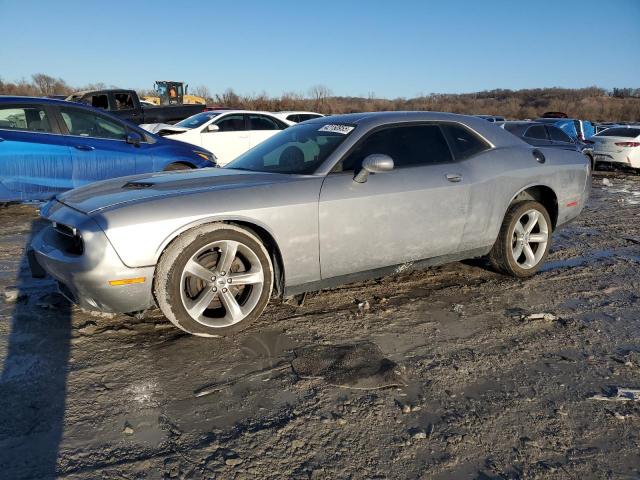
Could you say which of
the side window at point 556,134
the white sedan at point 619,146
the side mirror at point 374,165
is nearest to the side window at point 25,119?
the side mirror at point 374,165

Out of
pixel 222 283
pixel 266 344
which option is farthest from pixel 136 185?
pixel 266 344

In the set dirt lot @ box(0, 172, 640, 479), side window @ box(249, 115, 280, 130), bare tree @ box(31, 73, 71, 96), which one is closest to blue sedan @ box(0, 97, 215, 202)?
dirt lot @ box(0, 172, 640, 479)

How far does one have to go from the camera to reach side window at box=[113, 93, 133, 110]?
50.2ft

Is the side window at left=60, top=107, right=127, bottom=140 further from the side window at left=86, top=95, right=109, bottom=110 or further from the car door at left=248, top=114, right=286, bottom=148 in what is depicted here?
the side window at left=86, top=95, right=109, bottom=110

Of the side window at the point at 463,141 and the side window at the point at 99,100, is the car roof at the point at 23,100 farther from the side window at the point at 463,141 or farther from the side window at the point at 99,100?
the side window at the point at 99,100

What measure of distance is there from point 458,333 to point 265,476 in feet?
6.16

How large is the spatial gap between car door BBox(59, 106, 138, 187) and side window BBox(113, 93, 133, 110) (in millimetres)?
8778

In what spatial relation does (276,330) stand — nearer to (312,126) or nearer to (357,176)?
(357,176)

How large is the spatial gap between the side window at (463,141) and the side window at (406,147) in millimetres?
81

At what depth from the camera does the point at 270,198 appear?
3387mm

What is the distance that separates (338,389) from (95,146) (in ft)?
18.2

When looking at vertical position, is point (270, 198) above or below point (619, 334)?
above

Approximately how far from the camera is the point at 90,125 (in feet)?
23.2

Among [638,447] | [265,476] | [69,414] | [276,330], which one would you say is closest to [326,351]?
[276,330]
